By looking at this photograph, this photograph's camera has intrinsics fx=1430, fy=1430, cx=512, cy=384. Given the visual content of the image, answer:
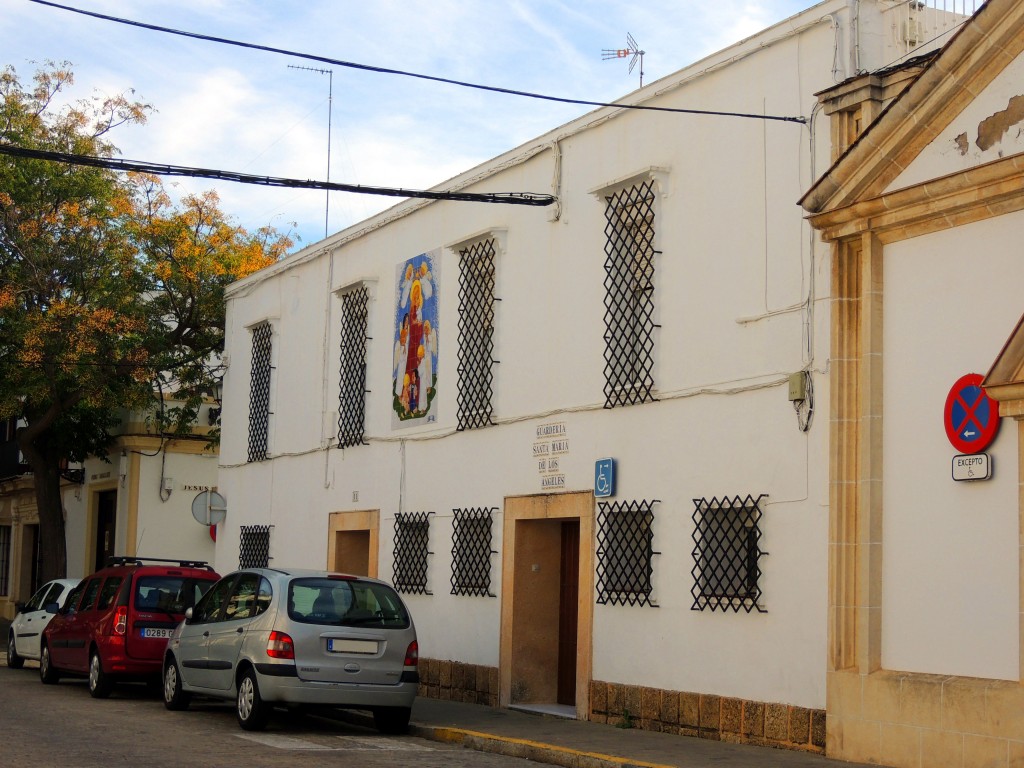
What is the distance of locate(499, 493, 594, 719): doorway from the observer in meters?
16.4

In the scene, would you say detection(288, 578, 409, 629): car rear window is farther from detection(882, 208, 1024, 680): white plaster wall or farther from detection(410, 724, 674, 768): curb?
detection(882, 208, 1024, 680): white plaster wall

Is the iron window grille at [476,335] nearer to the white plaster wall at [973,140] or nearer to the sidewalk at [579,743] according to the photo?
the sidewalk at [579,743]

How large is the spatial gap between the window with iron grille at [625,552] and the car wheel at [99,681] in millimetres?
6179

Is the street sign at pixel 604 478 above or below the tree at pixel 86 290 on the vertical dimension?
below

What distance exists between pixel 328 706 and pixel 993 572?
6.19m

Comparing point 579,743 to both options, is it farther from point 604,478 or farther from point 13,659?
point 13,659

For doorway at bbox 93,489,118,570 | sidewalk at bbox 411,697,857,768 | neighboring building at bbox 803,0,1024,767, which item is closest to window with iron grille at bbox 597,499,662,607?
sidewalk at bbox 411,697,857,768

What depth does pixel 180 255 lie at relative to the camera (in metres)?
28.6

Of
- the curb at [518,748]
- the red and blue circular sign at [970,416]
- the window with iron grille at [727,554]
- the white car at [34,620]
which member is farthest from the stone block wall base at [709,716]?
the white car at [34,620]

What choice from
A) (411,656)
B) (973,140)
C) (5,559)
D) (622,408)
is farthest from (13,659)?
(5,559)

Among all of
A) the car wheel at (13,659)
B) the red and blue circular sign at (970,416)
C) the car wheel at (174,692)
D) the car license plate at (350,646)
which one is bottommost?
the car wheel at (13,659)

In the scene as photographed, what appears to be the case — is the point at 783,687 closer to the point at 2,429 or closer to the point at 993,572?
the point at 993,572

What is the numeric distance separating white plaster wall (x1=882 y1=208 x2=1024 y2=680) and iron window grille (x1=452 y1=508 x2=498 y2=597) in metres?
6.71

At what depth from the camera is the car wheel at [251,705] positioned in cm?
1339
